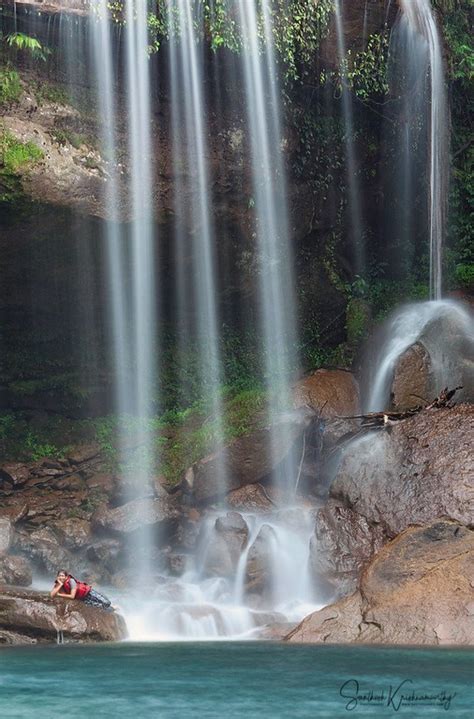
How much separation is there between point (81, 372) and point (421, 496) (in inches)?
372

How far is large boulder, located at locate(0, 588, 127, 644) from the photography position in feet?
36.5

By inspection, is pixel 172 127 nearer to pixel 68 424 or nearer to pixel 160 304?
pixel 160 304

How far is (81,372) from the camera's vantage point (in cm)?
1972

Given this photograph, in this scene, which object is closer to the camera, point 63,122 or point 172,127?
point 63,122

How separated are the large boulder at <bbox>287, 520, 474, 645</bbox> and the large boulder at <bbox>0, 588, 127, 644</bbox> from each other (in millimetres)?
2635

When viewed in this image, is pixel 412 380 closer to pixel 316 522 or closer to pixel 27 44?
pixel 316 522

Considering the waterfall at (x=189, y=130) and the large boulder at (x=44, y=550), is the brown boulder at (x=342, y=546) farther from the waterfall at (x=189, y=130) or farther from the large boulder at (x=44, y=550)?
the large boulder at (x=44, y=550)

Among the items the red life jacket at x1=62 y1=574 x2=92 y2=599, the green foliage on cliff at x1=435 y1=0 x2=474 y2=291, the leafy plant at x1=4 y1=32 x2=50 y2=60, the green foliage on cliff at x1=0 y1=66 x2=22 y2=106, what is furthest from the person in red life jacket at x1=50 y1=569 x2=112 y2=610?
the green foliage on cliff at x1=435 y1=0 x2=474 y2=291

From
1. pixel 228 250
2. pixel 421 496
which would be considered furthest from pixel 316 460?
pixel 228 250

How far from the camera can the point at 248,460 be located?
16781 millimetres

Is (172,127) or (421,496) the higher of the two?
(172,127)

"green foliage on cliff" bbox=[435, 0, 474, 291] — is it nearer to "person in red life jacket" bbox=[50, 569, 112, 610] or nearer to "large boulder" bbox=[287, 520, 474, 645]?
"large boulder" bbox=[287, 520, 474, 645]

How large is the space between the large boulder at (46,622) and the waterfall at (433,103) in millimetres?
11767

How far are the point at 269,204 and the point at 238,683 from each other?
1289 centimetres
